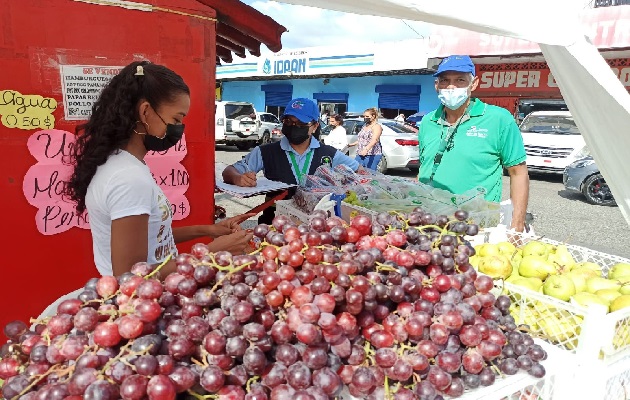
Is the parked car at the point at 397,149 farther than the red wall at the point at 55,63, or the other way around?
the parked car at the point at 397,149

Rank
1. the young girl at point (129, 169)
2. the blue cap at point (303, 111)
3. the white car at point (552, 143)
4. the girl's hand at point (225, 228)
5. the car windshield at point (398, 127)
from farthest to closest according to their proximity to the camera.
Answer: the car windshield at point (398, 127) → the white car at point (552, 143) → the blue cap at point (303, 111) → the girl's hand at point (225, 228) → the young girl at point (129, 169)

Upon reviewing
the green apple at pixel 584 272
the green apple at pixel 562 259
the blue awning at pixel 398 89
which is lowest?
the green apple at pixel 584 272

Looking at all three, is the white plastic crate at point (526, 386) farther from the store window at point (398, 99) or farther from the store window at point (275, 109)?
the store window at point (275, 109)

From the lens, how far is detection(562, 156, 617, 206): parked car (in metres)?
9.77

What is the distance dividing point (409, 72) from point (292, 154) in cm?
1790

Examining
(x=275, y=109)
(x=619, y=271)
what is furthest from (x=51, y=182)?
(x=275, y=109)

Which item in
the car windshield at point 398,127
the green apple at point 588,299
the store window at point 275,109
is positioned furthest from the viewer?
the store window at point 275,109

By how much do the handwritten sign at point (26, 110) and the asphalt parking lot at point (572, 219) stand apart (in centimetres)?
497

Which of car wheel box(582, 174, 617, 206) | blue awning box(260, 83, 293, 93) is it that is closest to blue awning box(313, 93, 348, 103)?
blue awning box(260, 83, 293, 93)

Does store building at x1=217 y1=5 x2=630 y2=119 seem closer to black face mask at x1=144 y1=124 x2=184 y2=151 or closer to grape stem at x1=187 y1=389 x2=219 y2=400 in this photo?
black face mask at x1=144 y1=124 x2=184 y2=151

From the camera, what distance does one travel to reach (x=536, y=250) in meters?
2.33

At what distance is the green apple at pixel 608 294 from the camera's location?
1.91 m

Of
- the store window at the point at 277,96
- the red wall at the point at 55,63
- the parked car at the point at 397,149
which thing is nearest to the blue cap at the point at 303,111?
the red wall at the point at 55,63

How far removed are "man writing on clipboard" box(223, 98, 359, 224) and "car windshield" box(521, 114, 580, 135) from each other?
1093cm
